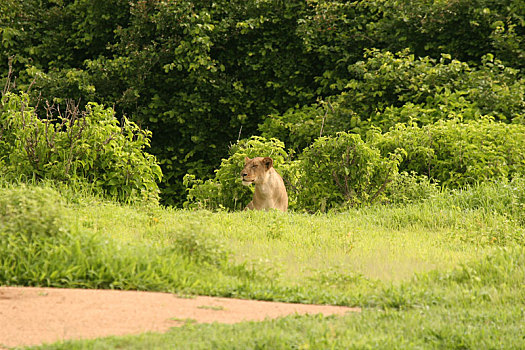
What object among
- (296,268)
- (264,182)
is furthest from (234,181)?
(296,268)

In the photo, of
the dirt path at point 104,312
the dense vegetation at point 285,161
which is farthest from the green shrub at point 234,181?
the dirt path at point 104,312

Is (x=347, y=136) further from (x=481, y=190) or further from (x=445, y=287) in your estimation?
(x=445, y=287)

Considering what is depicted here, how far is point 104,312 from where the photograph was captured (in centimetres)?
495

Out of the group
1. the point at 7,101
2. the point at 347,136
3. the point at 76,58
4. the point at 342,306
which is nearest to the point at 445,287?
the point at 342,306

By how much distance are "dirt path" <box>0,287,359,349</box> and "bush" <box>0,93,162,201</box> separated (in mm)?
3697

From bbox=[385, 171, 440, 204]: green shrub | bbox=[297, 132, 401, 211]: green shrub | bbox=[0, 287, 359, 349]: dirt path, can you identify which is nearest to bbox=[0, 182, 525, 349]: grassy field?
bbox=[0, 287, 359, 349]: dirt path

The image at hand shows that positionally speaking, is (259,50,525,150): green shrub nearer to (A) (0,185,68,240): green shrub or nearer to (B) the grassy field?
(B) the grassy field

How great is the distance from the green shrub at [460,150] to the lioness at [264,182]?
2.19m

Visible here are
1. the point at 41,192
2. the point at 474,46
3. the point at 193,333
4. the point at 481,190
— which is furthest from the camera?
the point at 474,46

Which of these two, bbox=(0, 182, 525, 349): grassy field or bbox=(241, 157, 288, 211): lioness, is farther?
bbox=(241, 157, 288, 211): lioness

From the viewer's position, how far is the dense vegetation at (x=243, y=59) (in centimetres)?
1366

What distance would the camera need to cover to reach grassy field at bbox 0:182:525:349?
15.1 ft

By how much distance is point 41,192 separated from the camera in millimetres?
6449

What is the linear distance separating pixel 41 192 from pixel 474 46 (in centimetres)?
1081
